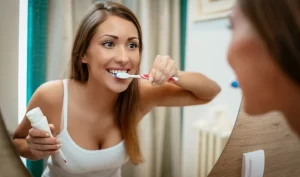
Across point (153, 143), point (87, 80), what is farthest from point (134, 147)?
point (87, 80)

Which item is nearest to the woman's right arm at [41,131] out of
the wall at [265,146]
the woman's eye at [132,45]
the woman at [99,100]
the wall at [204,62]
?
the woman at [99,100]

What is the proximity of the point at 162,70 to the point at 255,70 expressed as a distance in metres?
0.17

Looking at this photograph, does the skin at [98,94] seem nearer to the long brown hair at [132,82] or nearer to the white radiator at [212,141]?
the long brown hair at [132,82]

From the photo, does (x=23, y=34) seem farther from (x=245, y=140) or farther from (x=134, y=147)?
(x=245, y=140)

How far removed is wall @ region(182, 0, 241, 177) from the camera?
1.64ft

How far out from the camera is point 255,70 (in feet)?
1.05

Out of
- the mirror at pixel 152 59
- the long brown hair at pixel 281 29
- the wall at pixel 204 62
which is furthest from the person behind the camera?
the wall at pixel 204 62

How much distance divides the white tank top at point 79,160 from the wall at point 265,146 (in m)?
0.24

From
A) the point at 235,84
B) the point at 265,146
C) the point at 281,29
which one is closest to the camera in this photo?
the point at 281,29

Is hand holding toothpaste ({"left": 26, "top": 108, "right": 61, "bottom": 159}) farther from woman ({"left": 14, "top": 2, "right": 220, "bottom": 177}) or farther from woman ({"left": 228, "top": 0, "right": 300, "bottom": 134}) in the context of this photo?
woman ({"left": 228, "top": 0, "right": 300, "bottom": 134})

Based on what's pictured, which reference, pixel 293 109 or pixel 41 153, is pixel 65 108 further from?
pixel 293 109

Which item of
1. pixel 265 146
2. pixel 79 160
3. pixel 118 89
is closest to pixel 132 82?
pixel 118 89

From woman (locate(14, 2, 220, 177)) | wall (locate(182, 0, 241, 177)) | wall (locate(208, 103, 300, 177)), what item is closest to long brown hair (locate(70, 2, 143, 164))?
woman (locate(14, 2, 220, 177))

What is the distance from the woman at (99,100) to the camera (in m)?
0.40
